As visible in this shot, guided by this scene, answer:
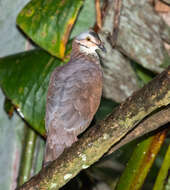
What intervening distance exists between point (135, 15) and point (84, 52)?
564 mm

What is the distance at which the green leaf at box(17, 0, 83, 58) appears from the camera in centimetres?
255

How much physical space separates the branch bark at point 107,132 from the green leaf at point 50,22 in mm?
819

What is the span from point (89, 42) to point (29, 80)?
0.48 metres

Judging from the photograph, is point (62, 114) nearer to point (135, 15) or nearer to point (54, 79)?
point (54, 79)

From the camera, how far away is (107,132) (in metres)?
1.82

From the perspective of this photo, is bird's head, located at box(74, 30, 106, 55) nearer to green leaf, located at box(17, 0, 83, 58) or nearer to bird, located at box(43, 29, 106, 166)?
green leaf, located at box(17, 0, 83, 58)

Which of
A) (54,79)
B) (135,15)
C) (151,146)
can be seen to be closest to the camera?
(151,146)

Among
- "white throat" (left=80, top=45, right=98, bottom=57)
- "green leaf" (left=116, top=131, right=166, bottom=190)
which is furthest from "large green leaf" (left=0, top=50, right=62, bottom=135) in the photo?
"green leaf" (left=116, top=131, right=166, bottom=190)

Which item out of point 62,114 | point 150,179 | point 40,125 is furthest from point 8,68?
point 150,179

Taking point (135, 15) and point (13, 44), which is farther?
point (13, 44)

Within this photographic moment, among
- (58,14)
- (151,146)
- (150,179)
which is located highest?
(58,14)

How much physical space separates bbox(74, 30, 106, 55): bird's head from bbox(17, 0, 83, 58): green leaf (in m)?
0.16

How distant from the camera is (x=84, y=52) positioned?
111 inches

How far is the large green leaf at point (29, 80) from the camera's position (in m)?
2.71
